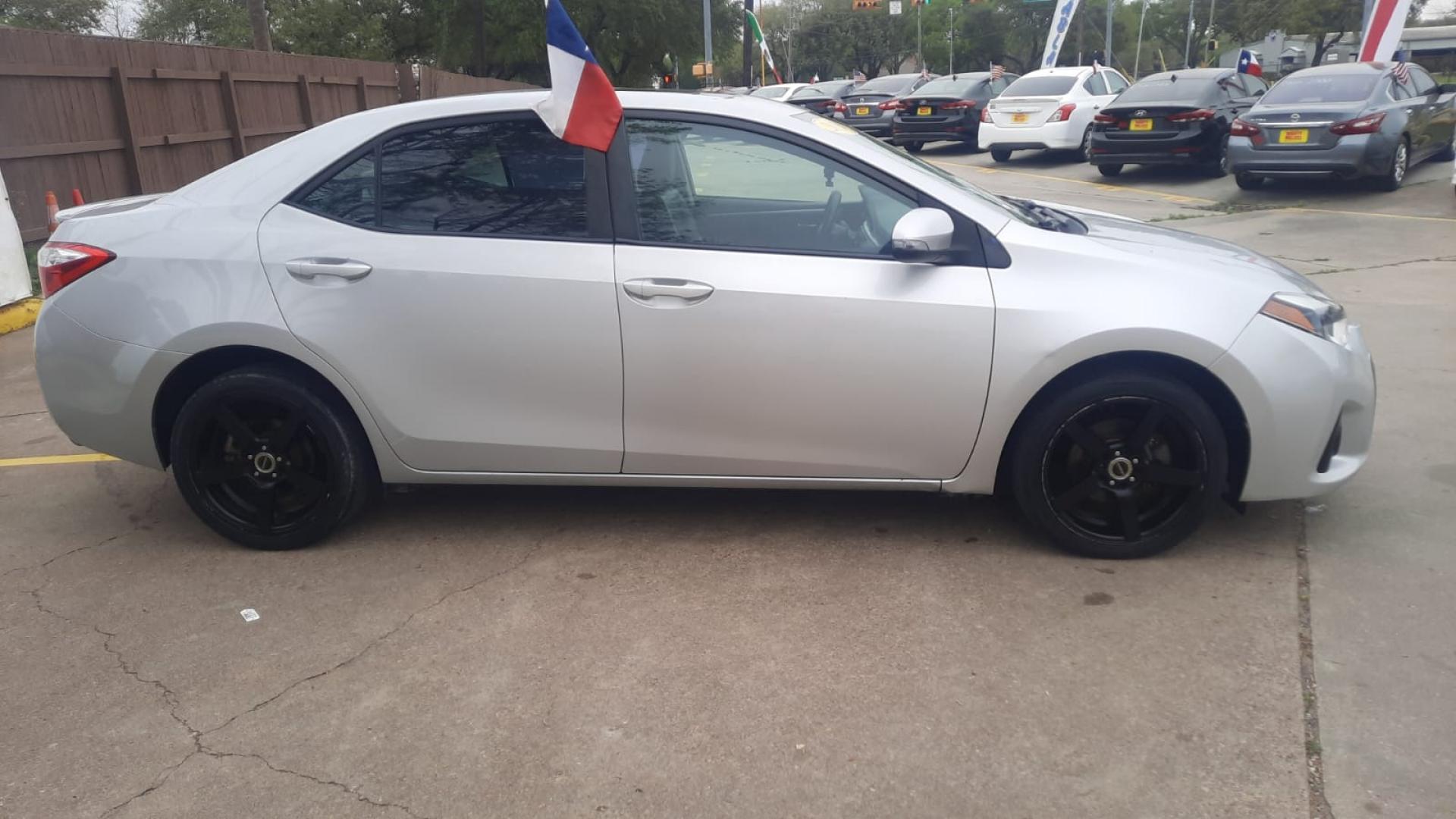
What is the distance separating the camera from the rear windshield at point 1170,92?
15.5 meters

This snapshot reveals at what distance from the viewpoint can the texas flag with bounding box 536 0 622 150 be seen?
147 inches

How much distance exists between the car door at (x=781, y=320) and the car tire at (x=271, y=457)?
1.04 metres

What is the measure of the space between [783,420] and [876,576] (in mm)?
618

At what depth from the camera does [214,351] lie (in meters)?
3.91

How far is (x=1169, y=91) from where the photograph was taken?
15.8 m

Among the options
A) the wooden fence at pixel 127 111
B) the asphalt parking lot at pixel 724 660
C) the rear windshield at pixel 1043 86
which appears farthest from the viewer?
the rear windshield at pixel 1043 86

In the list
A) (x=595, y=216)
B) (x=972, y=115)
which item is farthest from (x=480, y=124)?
(x=972, y=115)

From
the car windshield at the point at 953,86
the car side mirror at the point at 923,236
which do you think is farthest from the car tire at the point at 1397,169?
Result: the car side mirror at the point at 923,236

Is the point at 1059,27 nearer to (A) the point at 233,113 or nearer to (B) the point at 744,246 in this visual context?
(A) the point at 233,113

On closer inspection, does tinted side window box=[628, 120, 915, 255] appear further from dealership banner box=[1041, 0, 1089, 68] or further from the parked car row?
dealership banner box=[1041, 0, 1089, 68]

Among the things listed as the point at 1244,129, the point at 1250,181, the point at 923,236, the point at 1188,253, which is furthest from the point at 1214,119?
the point at 923,236

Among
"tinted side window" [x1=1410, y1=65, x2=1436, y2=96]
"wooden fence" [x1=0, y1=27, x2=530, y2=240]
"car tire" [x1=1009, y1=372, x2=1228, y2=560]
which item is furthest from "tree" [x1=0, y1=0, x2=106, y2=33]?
"car tire" [x1=1009, y1=372, x2=1228, y2=560]

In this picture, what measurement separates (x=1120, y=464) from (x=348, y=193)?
2.83 meters

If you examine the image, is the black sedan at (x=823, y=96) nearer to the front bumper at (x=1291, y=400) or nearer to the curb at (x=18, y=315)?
the curb at (x=18, y=315)
